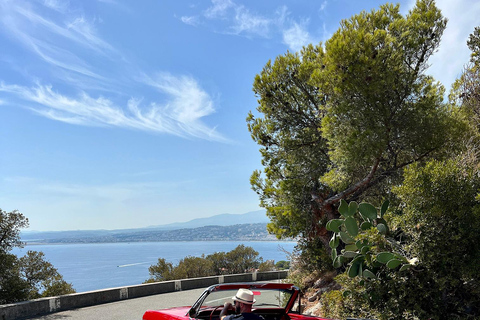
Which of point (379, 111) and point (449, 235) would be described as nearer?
point (449, 235)

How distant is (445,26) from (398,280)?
882 centimetres

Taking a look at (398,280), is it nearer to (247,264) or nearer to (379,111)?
(379,111)

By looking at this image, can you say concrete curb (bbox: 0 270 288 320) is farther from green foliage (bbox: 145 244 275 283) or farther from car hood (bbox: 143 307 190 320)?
car hood (bbox: 143 307 190 320)

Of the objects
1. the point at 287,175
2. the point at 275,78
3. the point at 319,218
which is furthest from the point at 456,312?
the point at 275,78

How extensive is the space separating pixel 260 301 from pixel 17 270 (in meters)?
11.9

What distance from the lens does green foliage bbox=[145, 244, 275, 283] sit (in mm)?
21141

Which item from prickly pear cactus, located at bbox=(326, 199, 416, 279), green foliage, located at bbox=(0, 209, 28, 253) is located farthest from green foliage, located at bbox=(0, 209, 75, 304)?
prickly pear cactus, located at bbox=(326, 199, 416, 279)

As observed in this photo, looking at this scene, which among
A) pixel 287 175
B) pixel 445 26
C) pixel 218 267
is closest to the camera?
pixel 445 26

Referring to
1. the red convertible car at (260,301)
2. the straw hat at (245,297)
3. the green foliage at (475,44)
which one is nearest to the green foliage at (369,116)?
the green foliage at (475,44)

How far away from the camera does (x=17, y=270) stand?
1321cm

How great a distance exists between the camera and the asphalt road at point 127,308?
10.2m

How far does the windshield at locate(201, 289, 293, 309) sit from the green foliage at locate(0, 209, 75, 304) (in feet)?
34.6

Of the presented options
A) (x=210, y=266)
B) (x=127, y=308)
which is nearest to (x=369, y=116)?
(x=127, y=308)

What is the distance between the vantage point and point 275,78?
1416cm
